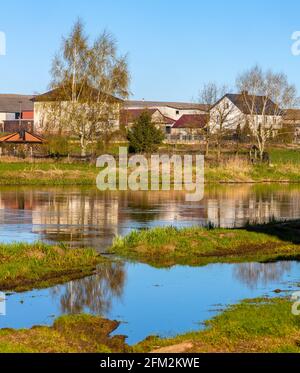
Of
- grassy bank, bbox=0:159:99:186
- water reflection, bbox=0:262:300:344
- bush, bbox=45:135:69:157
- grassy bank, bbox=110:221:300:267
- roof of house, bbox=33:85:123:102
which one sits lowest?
water reflection, bbox=0:262:300:344

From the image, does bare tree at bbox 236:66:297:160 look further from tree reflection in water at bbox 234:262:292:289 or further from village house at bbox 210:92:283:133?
tree reflection in water at bbox 234:262:292:289

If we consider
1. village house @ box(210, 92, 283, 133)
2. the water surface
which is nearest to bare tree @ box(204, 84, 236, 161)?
village house @ box(210, 92, 283, 133)

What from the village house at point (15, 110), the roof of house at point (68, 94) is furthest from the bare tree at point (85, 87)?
the village house at point (15, 110)

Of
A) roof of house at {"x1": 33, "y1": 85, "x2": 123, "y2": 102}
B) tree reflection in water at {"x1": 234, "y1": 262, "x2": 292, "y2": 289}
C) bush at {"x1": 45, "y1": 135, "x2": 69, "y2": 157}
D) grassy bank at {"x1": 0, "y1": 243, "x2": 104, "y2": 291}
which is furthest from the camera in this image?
roof of house at {"x1": 33, "y1": 85, "x2": 123, "y2": 102}

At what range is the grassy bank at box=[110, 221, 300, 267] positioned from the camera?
69.8ft

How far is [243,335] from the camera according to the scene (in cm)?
1252

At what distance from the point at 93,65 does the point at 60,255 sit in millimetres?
38836

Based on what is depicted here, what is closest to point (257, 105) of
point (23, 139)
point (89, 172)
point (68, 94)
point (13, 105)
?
point (68, 94)

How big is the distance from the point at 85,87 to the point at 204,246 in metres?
36.3

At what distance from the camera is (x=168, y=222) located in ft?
97.5

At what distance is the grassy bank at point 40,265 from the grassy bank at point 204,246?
6.02ft

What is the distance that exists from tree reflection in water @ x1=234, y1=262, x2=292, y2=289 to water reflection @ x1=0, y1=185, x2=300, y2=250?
482 cm
